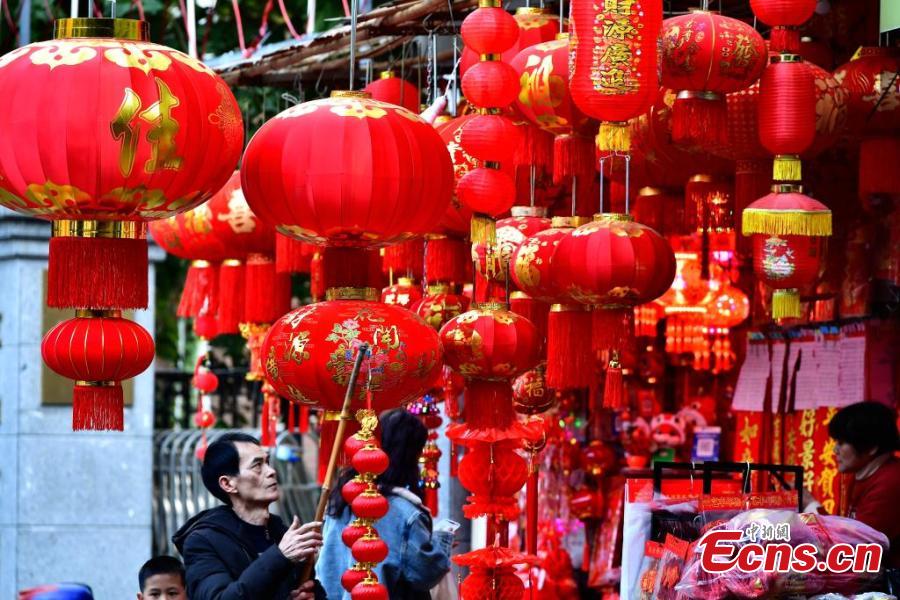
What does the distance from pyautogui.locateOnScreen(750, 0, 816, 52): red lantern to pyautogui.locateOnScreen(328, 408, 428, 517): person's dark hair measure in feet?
6.23

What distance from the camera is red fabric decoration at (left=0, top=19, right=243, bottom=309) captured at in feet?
16.3

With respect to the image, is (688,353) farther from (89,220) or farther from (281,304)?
(89,220)

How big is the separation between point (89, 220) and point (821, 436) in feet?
16.0

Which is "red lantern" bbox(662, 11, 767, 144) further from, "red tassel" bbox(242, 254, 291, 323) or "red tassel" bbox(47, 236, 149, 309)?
"red tassel" bbox(242, 254, 291, 323)

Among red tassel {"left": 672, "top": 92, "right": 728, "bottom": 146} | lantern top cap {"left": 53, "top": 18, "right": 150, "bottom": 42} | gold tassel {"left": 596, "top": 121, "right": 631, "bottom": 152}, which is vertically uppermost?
lantern top cap {"left": 53, "top": 18, "right": 150, "bottom": 42}

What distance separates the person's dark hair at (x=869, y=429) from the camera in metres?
6.71

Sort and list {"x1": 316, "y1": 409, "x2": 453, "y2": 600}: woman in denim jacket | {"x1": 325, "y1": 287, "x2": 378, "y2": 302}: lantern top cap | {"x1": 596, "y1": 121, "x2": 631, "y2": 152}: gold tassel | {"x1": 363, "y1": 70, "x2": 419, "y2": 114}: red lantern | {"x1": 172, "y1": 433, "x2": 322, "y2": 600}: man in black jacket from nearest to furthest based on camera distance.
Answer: {"x1": 172, "y1": 433, "x2": 322, "y2": 600}: man in black jacket → {"x1": 596, "y1": 121, "x2": 631, "y2": 152}: gold tassel → {"x1": 325, "y1": 287, "x2": 378, "y2": 302}: lantern top cap → {"x1": 316, "y1": 409, "x2": 453, "y2": 600}: woman in denim jacket → {"x1": 363, "y1": 70, "x2": 419, "y2": 114}: red lantern

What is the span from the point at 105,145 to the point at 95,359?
77cm

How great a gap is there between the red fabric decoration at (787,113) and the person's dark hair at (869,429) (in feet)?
4.18

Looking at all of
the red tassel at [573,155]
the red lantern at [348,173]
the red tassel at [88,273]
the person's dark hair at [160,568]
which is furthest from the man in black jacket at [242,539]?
the red tassel at [573,155]

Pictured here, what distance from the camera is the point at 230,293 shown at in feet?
28.2

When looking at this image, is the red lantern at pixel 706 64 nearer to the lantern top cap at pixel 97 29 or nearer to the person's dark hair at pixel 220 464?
the lantern top cap at pixel 97 29

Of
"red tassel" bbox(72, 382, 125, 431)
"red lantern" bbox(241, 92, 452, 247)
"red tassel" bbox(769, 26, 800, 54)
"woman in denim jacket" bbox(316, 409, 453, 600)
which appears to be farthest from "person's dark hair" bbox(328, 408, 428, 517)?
"red tassel" bbox(769, 26, 800, 54)

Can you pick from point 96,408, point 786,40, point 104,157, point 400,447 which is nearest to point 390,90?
point 400,447
